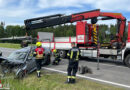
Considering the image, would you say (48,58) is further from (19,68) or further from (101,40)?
(101,40)

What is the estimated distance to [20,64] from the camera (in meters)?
6.54

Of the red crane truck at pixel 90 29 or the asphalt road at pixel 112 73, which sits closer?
the asphalt road at pixel 112 73

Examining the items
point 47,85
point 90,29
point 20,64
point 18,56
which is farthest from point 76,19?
point 47,85

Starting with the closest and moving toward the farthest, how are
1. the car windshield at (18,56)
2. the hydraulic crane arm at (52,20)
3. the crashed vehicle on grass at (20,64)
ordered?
1. the crashed vehicle on grass at (20,64)
2. the car windshield at (18,56)
3. the hydraulic crane arm at (52,20)

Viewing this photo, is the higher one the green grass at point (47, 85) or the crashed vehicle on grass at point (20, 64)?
the crashed vehicle on grass at point (20, 64)

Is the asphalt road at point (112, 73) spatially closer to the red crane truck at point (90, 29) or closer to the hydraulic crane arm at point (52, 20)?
the red crane truck at point (90, 29)

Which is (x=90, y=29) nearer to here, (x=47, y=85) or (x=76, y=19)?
(x=76, y=19)

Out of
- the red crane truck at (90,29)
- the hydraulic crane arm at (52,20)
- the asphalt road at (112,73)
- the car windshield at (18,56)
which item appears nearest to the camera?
the asphalt road at (112,73)

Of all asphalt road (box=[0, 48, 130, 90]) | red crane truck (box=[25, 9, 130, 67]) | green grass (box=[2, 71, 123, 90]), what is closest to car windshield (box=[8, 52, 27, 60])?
green grass (box=[2, 71, 123, 90])

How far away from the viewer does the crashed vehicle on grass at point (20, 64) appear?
20.9 feet

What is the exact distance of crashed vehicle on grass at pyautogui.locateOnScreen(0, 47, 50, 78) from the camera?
6359 mm

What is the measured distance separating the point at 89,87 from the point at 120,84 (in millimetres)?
1392

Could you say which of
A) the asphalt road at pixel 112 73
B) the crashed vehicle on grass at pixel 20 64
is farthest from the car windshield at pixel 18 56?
the asphalt road at pixel 112 73

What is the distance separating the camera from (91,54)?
11.8 meters
